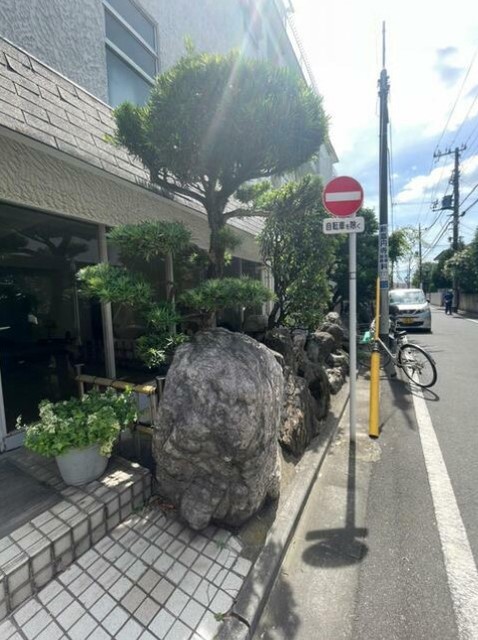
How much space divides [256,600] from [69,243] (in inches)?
154

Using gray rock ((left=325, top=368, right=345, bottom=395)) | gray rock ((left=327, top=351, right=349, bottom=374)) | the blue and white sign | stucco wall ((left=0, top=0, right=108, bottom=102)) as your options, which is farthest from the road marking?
stucco wall ((left=0, top=0, right=108, bottom=102))

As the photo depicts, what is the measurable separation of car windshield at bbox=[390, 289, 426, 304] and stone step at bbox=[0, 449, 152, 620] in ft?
42.6

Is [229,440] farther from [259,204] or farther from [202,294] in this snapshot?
[259,204]

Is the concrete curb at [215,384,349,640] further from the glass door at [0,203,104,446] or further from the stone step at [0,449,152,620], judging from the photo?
the glass door at [0,203,104,446]

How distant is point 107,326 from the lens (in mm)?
4211

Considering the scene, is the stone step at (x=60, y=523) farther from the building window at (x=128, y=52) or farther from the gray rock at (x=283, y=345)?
the building window at (x=128, y=52)

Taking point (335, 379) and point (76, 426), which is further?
point (335, 379)

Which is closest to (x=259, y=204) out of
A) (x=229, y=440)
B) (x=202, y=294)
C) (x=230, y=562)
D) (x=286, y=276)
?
(x=286, y=276)

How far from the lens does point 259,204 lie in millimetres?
4766

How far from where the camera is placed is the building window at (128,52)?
4.42 m

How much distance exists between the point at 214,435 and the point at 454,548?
194 centimetres

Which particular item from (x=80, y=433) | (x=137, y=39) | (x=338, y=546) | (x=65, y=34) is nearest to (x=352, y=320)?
(x=338, y=546)

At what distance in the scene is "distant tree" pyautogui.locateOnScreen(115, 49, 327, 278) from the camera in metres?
2.75

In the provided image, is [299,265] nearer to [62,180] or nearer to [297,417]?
[297,417]
